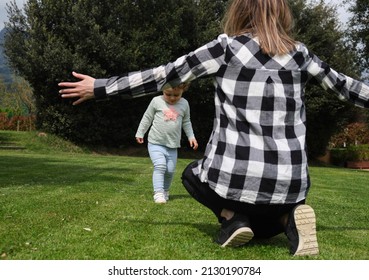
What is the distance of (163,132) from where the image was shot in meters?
6.26

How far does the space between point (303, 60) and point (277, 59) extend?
0.26m

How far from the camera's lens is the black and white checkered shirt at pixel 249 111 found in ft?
10.5

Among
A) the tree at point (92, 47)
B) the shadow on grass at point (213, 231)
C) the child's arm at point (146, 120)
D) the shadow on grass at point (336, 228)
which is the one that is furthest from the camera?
the tree at point (92, 47)

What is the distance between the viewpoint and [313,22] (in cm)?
2728

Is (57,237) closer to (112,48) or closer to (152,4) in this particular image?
(112,48)

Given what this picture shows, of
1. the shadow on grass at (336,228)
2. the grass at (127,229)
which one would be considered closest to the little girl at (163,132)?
the grass at (127,229)

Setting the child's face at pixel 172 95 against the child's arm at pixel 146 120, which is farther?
the child's arm at pixel 146 120

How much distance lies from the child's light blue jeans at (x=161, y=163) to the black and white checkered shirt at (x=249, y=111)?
2.75 meters

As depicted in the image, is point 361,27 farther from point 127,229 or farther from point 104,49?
point 127,229

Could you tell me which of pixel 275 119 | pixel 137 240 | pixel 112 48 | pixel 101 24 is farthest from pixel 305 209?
pixel 101 24

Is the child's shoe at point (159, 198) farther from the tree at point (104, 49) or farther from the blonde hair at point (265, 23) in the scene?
the tree at point (104, 49)

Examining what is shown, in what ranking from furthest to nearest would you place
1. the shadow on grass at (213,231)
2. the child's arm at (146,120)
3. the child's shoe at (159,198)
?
A: the child's arm at (146,120) → the child's shoe at (159,198) → the shadow on grass at (213,231)

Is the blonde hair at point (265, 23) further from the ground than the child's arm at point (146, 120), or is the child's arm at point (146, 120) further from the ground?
the blonde hair at point (265, 23)

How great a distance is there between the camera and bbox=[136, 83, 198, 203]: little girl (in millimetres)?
6215
